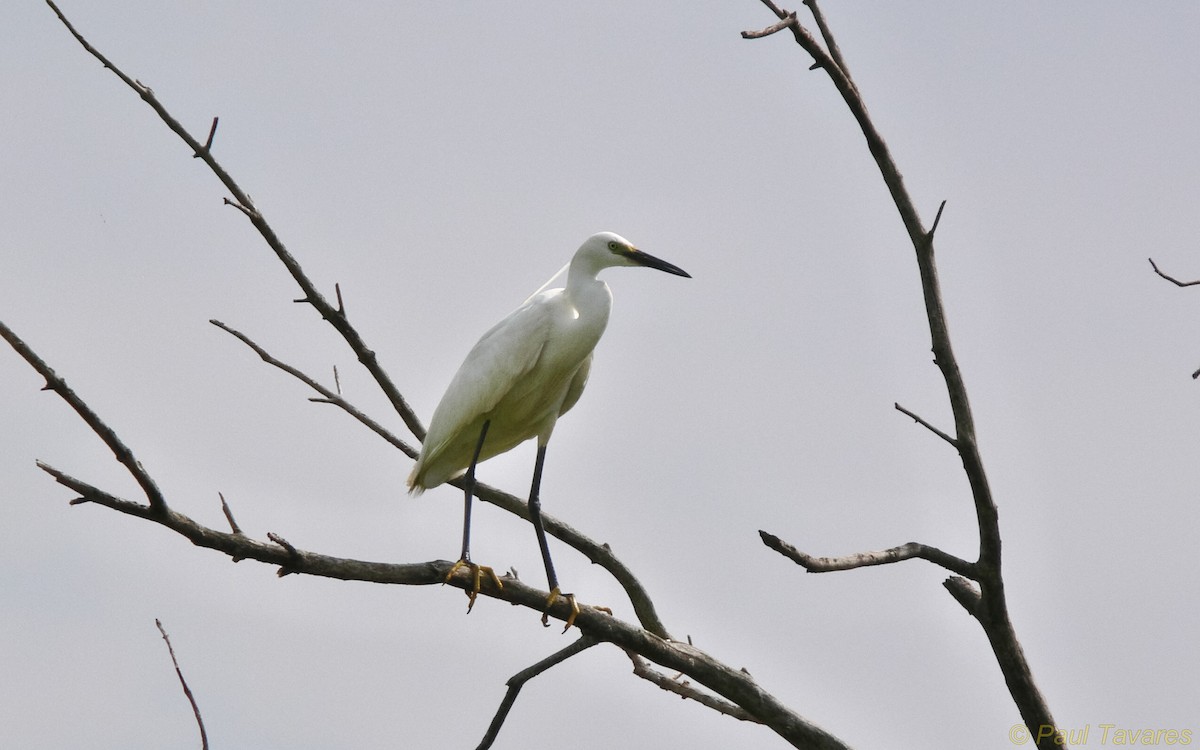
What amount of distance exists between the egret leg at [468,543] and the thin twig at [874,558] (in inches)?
49.3

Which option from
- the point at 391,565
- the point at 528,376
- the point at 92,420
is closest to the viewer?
the point at 92,420

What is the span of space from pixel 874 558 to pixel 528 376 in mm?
2569

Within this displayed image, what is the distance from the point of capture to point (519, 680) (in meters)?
5.99

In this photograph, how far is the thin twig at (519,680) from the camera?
19.5ft

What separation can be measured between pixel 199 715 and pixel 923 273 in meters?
3.37

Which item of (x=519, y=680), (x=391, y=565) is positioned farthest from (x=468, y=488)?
(x=391, y=565)

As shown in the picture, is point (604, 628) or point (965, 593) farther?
point (965, 593)

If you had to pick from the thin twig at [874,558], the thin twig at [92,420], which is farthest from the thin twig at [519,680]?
the thin twig at [92,420]

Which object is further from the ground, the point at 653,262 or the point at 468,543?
the point at 653,262

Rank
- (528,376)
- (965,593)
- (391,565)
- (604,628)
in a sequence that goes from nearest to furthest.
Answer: (391,565)
(604,628)
(965,593)
(528,376)

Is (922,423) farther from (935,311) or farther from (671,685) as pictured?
(671,685)

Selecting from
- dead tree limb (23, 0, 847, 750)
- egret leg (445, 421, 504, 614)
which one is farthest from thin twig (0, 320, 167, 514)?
egret leg (445, 421, 504, 614)

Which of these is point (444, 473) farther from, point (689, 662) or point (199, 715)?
point (199, 715)

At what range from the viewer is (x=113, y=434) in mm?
3416
